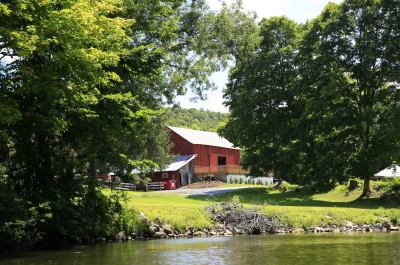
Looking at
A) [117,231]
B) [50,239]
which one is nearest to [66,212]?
[50,239]

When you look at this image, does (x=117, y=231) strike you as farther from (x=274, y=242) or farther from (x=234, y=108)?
(x=234, y=108)

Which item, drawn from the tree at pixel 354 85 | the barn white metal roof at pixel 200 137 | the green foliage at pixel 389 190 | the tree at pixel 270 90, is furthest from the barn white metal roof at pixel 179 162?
the green foliage at pixel 389 190

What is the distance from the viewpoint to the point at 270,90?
166ft

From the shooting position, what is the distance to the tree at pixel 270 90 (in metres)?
49.9

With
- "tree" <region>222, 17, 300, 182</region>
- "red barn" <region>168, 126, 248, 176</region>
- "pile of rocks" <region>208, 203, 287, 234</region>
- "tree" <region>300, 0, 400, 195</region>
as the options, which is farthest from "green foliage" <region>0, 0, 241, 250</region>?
"red barn" <region>168, 126, 248, 176</region>

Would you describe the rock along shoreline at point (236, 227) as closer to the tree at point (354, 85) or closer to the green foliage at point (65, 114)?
the green foliage at point (65, 114)

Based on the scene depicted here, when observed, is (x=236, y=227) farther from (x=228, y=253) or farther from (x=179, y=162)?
(x=179, y=162)

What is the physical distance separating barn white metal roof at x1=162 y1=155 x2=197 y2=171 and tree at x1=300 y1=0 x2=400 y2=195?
94.5 ft

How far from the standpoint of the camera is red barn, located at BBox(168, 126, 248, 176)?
75.2 metres

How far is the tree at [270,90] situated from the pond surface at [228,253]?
2941 centimetres

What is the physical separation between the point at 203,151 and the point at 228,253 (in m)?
59.7

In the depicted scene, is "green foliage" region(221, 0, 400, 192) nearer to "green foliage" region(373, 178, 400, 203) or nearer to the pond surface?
"green foliage" region(373, 178, 400, 203)

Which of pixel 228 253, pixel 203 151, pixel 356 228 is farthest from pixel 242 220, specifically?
pixel 203 151

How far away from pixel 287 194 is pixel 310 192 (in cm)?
215
